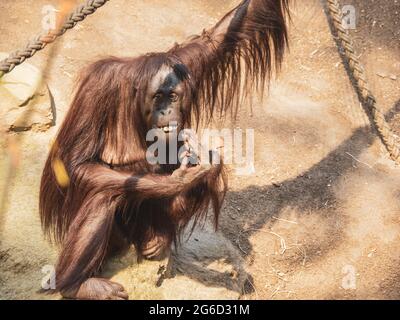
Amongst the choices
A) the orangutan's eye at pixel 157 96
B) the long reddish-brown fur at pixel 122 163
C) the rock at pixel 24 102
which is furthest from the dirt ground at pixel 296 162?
the orangutan's eye at pixel 157 96

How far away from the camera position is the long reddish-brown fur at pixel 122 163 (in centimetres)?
346

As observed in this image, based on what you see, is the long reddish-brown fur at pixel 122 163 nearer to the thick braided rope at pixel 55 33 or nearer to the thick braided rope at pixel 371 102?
the thick braided rope at pixel 55 33

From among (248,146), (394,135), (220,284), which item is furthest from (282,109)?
(220,284)

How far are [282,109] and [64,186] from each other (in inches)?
114

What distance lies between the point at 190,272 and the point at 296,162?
1.77m

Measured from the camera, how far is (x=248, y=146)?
5.66m

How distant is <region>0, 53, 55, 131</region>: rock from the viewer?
16.2ft

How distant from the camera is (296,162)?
551 centimetres

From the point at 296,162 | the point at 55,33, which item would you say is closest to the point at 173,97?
the point at 55,33

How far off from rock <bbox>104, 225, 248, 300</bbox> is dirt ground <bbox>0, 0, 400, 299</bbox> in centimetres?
24

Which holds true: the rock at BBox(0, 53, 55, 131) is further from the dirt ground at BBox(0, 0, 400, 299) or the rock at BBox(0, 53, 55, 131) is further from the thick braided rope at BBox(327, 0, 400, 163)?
the thick braided rope at BBox(327, 0, 400, 163)

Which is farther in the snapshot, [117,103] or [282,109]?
[282,109]

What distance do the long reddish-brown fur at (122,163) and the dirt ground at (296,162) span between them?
0.45 meters

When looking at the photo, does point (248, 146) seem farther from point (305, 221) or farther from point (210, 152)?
point (210, 152)
